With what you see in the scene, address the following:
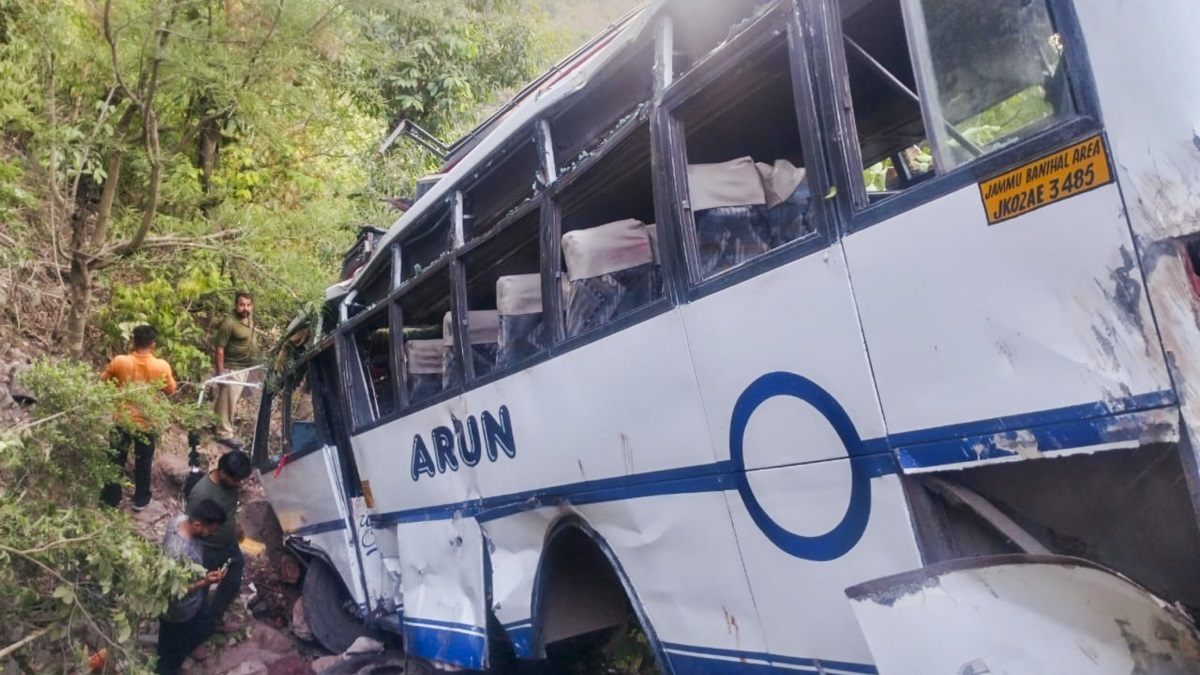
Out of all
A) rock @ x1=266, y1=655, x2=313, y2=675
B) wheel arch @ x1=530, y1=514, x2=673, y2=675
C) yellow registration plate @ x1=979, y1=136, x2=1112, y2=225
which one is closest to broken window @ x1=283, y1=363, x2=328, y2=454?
rock @ x1=266, y1=655, x2=313, y2=675

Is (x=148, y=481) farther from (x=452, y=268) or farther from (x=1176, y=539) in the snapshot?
(x=1176, y=539)

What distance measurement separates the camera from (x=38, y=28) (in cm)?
702

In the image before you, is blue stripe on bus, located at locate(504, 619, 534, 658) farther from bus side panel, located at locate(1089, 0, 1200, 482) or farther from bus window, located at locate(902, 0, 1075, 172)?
bus side panel, located at locate(1089, 0, 1200, 482)

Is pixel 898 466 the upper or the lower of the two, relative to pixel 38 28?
lower

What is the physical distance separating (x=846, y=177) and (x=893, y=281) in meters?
0.32

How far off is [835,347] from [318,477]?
4.50 metres

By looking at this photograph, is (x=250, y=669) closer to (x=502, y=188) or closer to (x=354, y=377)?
(x=354, y=377)

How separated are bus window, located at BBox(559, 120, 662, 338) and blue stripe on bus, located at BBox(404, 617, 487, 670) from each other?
1645 mm

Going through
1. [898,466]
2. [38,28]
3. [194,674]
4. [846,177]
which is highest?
[38,28]

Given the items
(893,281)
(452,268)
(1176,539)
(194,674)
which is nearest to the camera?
(1176,539)

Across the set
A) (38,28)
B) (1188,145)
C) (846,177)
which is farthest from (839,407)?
(38,28)

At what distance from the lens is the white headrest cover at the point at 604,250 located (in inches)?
139

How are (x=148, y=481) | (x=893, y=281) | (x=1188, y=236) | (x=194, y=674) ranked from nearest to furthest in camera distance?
(x=1188, y=236) → (x=893, y=281) → (x=194, y=674) → (x=148, y=481)

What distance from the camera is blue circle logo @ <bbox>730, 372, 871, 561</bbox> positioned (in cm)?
237
